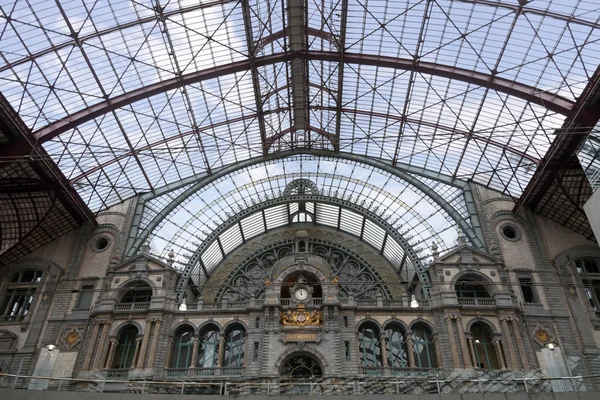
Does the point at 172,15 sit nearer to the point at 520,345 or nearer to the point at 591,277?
the point at 520,345

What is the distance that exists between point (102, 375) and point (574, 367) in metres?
39.6

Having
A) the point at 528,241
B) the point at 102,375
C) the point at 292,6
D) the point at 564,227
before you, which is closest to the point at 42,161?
the point at 102,375

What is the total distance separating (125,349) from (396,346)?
2525 centimetres

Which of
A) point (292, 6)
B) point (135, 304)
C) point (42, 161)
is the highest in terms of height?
point (292, 6)

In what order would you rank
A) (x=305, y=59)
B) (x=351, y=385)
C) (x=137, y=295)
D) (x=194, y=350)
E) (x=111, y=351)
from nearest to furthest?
(x=351, y=385) < (x=111, y=351) < (x=194, y=350) < (x=305, y=59) < (x=137, y=295)

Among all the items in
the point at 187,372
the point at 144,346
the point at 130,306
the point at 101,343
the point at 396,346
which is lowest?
the point at 187,372

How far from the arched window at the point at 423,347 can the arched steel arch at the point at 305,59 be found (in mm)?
22420

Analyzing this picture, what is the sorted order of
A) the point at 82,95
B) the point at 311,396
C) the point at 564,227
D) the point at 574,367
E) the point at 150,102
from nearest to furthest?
the point at 311,396 < the point at 574,367 < the point at 82,95 < the point at 150,102 < the point at 564,227

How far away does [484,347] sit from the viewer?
43.2m

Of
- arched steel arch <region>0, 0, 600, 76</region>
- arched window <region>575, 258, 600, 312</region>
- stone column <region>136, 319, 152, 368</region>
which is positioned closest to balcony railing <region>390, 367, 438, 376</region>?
arched window <region>575, 258, 600, 312</region>

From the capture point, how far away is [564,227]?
4884 cm

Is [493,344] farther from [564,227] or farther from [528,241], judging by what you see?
[564,227]

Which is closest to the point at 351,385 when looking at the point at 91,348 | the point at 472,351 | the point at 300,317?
the point at 300,317

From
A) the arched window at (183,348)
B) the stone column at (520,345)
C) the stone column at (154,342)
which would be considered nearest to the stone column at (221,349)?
the arched window at (183,348)
